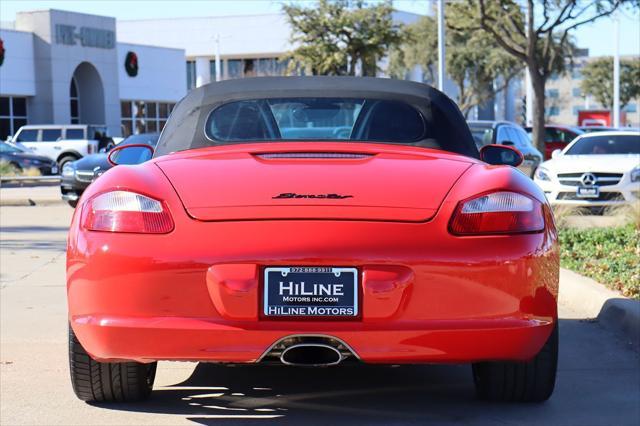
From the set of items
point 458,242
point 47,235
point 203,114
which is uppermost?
point 203,114

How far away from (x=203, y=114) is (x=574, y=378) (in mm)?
2308

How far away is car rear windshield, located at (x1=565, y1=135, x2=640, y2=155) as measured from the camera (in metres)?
18.5

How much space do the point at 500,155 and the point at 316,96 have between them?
3.41 ft

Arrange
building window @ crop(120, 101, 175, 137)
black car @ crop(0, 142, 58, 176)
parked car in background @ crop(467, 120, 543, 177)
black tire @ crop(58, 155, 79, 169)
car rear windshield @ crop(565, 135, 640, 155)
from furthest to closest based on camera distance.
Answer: building window @ crop(120, 101, 175, 137) < black tire @ crop(58, 155, 79, 169) < black car @ crop(0, 142, 58, 176) < parked car in background @ crop(467, 120, 543, 177) < car rear windshield @ crop(565, 135, 640, 155)

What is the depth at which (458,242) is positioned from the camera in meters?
4.40

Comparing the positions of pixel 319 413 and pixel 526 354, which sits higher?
pixel 526 354

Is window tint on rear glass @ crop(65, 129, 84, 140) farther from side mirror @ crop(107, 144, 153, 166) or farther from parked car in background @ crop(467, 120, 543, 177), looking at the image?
side mirror @ crop(107, 144, 153, 166)

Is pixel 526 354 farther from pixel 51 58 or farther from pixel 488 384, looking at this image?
pixel 51 58

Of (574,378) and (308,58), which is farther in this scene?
(308,58)

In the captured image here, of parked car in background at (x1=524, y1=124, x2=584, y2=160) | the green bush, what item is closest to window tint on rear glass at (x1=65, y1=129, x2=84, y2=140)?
parked car in background at (x1=524, y1=124, x2=584, y2=160)

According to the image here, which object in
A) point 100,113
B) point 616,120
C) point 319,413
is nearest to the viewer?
point 319,413

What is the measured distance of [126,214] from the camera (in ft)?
14.8

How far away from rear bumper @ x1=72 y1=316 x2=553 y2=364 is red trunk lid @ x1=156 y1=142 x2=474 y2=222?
16.5 inches

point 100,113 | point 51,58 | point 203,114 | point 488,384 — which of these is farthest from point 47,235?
point 100,113
